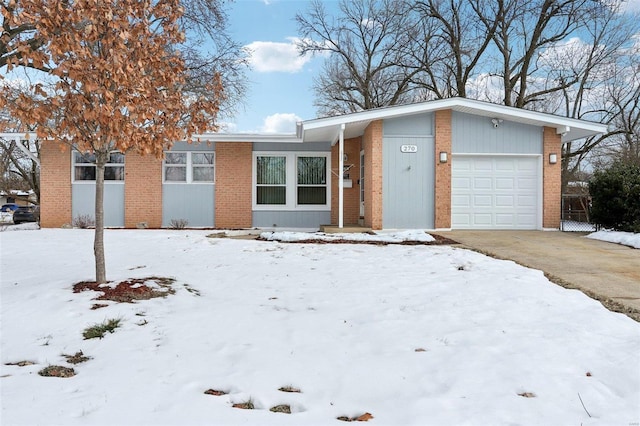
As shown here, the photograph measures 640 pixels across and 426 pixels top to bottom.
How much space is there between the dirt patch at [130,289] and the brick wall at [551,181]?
10.1m

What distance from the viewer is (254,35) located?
1633 centimetres

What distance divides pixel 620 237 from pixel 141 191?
12957 millimetres

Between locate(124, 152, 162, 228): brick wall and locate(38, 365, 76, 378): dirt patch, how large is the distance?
35.2 feet

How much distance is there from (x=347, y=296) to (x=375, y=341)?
4.21 ft

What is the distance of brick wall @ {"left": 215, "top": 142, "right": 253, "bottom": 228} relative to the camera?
12969mm

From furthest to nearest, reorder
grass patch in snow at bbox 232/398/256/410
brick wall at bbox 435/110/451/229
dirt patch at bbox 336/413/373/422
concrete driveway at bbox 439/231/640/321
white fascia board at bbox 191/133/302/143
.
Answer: white fascia board at bbox 191/133/302/143, brick wall at bbox 435/110/451/229, concrete driveway at bbox 439/231/640/321, grass patch in snow at bbox 232/398/256/410, dirt patch at bbox 336/413/373/422

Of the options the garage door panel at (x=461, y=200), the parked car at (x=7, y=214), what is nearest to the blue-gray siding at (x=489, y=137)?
the garage door panel at (x=461, y=200)

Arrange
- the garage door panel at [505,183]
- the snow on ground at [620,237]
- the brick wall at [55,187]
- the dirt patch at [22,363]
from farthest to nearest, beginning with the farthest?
the brick wall at [55,187] → the garage door panel at [505,183] → the snow on ground at [620,237] → the dirt patch at [22,363]

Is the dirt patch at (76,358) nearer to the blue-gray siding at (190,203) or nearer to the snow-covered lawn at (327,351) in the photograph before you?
the snow-covered lawn at (327,351)

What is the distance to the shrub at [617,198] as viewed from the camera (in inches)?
364

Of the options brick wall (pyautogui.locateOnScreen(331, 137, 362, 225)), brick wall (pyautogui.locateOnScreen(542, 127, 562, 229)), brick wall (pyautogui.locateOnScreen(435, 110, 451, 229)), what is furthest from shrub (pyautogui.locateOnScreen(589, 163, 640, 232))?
brick wall (pyautogui.locateOnScreen(331, 137, 362, 225))

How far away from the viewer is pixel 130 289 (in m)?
4.53

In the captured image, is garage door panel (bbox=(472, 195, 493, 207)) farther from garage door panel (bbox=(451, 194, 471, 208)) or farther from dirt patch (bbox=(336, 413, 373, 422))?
dirt patch (bbox=(336, 413, 373, 422))

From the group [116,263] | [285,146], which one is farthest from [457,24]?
[116,263]
